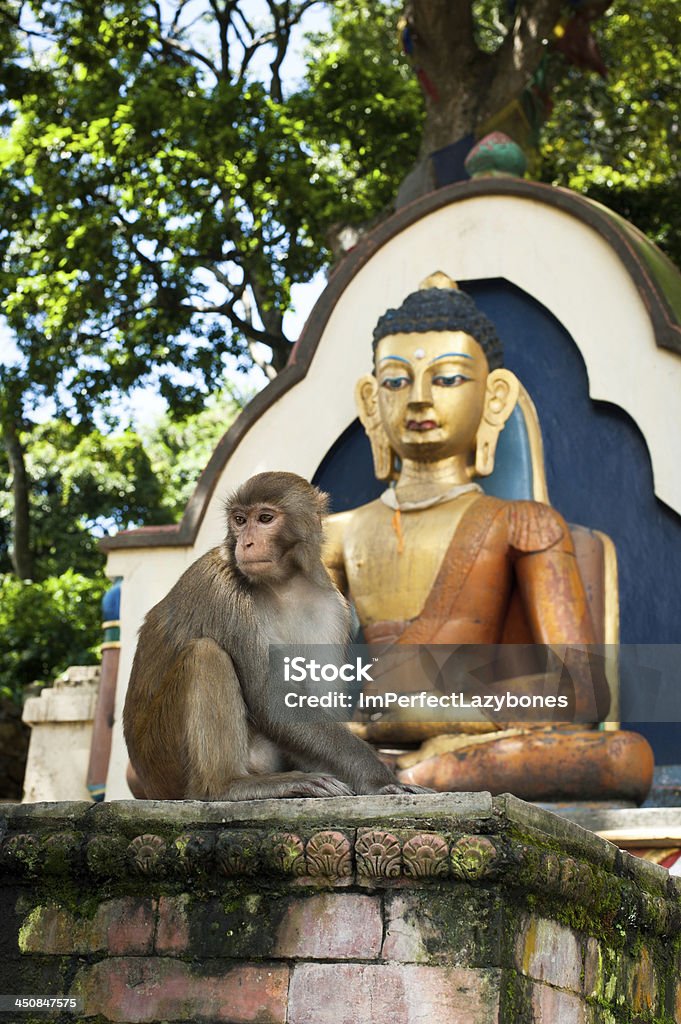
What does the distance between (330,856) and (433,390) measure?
530 centimetres

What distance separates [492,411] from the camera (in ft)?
29.0

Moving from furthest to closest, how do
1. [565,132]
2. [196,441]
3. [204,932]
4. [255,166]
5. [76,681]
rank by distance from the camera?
[196,441] → [565,132] → [255,166] → [76,681] → [204,932]

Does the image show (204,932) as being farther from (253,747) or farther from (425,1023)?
(253,747)

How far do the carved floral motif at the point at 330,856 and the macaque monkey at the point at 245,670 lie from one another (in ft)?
1.53

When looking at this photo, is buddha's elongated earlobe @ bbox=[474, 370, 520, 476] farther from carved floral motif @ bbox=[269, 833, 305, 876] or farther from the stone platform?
carved floral motif @ bbox=[269, 833, 305, 876]

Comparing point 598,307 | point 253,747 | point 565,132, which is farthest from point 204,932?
point 565,132

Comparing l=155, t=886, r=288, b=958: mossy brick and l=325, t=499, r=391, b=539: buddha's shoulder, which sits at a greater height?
l=325, t=499, r=391, b=539: buddha's shoulder

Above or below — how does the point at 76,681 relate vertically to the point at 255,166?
below

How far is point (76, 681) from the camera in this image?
34.0ft

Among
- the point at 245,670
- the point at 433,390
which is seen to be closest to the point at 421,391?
the point at 433,390

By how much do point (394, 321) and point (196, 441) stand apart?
20.0m

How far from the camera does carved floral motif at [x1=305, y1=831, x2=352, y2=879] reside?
3.56m

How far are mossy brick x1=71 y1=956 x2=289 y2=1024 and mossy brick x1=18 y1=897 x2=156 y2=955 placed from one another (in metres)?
0.05

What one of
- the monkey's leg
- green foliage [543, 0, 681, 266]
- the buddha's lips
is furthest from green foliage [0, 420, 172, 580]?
the monkey's leg
